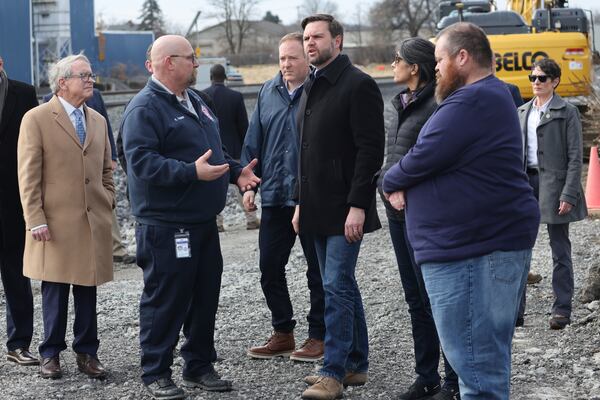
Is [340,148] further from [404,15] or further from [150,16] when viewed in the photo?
[150,16]

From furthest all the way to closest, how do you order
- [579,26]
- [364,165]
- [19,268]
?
[579,26] < [19,268] < [364,165]

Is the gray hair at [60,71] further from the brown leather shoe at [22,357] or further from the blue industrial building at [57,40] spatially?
the blue industrial building at [57,40]

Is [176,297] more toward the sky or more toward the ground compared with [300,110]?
more toward the ground

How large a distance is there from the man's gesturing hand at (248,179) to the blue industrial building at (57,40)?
44547mm

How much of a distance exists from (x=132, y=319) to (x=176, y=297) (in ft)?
7.84

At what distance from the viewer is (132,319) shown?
8.30 metres

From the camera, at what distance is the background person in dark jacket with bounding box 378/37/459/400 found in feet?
18.3

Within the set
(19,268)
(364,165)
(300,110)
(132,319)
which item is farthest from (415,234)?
(132,319)

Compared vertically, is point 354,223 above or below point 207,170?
below

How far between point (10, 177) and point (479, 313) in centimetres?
397

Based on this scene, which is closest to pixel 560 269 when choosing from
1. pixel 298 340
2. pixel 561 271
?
pixel 561 271

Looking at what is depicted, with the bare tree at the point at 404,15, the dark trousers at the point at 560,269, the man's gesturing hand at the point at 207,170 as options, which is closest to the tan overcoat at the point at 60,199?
the man's gesturing hand at the point at 207,170

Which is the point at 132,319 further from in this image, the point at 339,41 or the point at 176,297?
the point at 339,41

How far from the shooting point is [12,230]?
7148 millimetres
